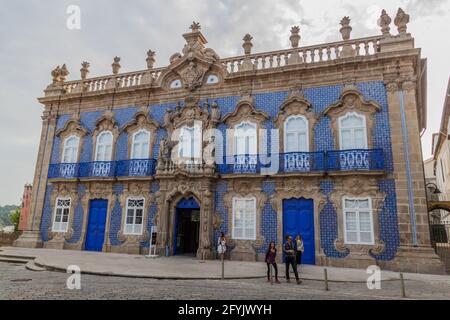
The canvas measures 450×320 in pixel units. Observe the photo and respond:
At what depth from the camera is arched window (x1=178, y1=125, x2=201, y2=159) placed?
13616mm

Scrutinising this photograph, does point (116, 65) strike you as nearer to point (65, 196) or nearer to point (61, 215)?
point (65, 196)

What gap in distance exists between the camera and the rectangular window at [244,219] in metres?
12.2

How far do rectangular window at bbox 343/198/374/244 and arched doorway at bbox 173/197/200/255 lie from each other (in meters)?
5.97

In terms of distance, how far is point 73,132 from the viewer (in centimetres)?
1619

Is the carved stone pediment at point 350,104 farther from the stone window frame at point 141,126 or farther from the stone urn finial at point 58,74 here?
the stone urn finial at point 58,74

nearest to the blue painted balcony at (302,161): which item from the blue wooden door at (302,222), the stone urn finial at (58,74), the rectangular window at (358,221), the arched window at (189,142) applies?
the blue wooden door at (302,222)

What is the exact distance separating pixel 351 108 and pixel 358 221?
4293mm

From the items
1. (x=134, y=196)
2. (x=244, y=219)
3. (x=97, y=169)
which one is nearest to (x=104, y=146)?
(x=97, y=169)

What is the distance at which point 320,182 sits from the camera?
38.1 ft

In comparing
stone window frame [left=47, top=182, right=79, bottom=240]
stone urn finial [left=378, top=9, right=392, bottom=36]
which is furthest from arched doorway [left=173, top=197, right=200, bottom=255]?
stone urn finial [left=378, top=9, right=392, bottom=36]

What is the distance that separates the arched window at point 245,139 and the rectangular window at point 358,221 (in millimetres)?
4217

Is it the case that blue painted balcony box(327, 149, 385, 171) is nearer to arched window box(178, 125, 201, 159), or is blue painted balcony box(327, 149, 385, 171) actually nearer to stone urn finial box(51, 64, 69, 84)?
arched window box(178, 125, 201, 159)

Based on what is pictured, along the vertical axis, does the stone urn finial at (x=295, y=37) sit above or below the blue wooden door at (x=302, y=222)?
above
